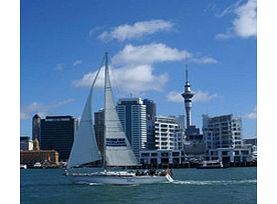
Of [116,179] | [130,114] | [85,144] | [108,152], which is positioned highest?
[130,114]

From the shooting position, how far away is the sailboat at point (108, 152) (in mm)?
10273

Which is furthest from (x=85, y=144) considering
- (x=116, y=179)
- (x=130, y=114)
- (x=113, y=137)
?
(x=130, y=114)

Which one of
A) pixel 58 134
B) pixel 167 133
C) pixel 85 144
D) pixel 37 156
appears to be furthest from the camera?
pixel 167 133

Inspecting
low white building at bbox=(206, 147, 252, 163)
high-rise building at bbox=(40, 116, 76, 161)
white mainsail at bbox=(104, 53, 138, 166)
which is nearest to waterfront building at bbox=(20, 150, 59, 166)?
high-rise building at bbox=(40, 116, 76, 161)

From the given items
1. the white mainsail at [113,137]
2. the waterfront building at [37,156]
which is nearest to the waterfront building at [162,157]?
the waterfront building at [37,156]

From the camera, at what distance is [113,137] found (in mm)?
10562

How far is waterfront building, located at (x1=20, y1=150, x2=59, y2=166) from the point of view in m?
22.0

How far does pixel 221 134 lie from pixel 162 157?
12.1 ft

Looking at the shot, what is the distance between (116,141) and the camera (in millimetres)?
10531

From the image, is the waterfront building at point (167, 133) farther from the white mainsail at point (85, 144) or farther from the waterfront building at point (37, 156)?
the white mainsail at point (85, 144)

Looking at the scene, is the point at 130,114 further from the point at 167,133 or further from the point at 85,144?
the point at 167,133

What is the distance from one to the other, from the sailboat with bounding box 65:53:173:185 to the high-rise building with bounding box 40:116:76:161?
5.49 m

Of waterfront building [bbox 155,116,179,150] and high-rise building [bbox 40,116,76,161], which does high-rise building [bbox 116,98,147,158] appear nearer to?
high-rise building [bbox 40,116,76,161]
